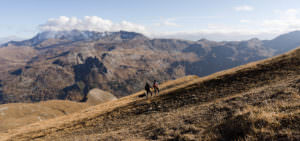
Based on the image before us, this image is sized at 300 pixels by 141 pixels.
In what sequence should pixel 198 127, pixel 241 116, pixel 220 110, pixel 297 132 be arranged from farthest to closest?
1. pixel 220 110
2. pixel 198 127
3. pixel 241 116
4. pixel 297 132

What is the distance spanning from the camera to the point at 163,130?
13195mm

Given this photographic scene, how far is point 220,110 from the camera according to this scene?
14.6 meters

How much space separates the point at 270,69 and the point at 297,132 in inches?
1070

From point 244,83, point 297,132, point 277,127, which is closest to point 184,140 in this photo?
point 277,127

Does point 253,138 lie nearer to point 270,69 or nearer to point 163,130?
point 163,130

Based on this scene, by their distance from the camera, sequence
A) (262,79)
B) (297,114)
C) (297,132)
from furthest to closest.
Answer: (262,79), (297,114), (297,132)

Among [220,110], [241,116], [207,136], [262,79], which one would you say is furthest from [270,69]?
[207,136]

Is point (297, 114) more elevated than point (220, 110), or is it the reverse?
point (297, 114)

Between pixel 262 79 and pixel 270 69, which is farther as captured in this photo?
pixel 270 69

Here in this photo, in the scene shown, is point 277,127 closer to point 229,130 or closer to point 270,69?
point 229,130

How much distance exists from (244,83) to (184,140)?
2049 cm

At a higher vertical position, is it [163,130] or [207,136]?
[207,136]

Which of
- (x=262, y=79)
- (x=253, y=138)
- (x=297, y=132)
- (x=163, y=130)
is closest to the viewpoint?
(x=297, y=132)

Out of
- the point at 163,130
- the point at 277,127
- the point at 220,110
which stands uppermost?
the point at 277,127
